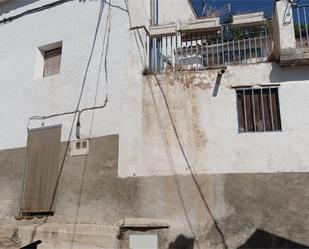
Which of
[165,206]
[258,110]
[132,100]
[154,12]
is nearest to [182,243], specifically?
[165,206]

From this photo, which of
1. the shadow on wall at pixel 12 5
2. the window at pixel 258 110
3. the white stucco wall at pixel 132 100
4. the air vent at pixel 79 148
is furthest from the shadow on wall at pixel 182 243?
the shadow on wall at pixel 12 5

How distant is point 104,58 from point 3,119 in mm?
3349

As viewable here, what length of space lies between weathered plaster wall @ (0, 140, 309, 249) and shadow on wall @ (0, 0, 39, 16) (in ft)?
16.7

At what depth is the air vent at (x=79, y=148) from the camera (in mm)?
8742

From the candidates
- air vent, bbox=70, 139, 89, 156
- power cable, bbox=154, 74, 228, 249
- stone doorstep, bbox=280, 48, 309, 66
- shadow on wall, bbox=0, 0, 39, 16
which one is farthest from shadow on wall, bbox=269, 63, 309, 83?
shadow on wall, bbox=0, 0, 39, 16

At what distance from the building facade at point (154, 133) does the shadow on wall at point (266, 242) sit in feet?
0.08

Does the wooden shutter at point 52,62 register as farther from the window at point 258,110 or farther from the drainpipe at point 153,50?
the window at point 258,110

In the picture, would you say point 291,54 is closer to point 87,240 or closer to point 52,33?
point 87,240

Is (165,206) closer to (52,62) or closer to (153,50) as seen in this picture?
(153,50)

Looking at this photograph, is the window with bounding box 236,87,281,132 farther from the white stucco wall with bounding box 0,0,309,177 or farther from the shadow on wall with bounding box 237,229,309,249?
the shadow on wall with bounding box 237,229,309,249

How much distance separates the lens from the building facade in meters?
7.38

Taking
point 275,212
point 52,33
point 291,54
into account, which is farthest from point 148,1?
point 275,212

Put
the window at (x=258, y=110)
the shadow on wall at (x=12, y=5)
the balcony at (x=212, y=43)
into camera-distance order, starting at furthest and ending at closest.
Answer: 1. the shadow on wall at (x=12, y=5)
2. the balcony at (x=212, y=43)
3. the window at (x=258, y=110)

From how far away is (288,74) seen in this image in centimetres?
789
